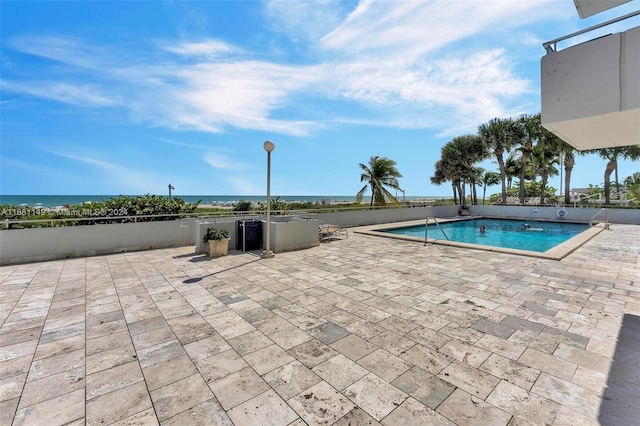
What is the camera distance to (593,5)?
400cm

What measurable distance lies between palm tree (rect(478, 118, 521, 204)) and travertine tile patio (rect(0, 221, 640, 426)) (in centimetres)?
1970

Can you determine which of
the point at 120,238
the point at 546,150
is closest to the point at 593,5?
the point at 120,238

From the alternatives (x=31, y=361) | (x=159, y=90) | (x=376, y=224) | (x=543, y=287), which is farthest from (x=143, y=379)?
(x=376, y=224)

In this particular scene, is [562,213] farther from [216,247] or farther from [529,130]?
[216,247]

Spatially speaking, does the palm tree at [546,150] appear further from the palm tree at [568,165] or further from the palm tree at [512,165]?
the palm tree at [512,165]

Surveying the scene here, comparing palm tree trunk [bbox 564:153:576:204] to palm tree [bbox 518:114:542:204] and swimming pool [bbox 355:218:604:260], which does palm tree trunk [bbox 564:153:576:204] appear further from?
swimming pool [bbox 355:218:604:260]

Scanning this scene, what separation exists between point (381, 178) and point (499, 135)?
11060 mm

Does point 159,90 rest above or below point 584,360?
above

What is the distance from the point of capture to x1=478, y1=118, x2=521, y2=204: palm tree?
72.0 feet

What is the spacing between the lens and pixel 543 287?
4.81 m

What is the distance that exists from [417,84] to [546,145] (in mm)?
17955

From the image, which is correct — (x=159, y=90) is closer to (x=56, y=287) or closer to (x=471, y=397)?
(x=56, y=287)

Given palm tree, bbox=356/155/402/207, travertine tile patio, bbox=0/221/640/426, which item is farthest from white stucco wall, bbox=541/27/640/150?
palm tree, bbox=356/155/402/207

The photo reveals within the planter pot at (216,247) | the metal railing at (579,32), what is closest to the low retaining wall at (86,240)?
the planter pot at (216,247)
